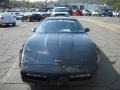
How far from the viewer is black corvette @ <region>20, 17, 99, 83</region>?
6.96m

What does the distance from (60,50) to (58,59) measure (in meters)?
0.32

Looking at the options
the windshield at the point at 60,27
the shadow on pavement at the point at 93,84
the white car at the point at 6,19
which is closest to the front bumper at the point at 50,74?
the shadow on pavement at the point at 93,84

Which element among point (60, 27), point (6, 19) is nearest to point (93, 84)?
point (60, 27)

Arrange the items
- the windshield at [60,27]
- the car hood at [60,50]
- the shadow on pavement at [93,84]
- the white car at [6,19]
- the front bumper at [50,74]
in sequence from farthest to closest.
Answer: the white car at [6,19] < the windshield at [60,27] < the car hood at [60,50] < the shadow on pavement at [93,84] < the front bumper at [50,74]

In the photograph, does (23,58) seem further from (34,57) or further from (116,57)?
(116,57)

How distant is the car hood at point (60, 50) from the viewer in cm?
724

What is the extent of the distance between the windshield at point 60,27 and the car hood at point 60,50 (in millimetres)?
1090

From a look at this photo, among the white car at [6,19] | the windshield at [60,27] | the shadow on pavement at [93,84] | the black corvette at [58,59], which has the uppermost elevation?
the windshield at [60,27]

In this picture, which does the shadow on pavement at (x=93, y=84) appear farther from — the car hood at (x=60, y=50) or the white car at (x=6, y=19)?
the white car at (x=6, y=19)

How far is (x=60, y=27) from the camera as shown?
971 centimetres

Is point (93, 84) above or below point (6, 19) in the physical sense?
above

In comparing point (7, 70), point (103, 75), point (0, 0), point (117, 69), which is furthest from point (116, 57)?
point (0, 0)

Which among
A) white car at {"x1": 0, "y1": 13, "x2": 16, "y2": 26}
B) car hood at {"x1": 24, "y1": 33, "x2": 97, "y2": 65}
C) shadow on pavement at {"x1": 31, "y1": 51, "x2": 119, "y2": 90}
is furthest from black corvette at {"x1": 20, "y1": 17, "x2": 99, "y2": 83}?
white car at {"x1": 0, "y1": 13, "x2": 16, "y2": 26}

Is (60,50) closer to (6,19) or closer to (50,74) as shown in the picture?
(50,74)
